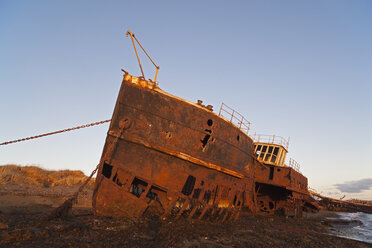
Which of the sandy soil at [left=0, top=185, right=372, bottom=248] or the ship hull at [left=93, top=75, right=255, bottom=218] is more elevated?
the ship hull at [left=93, top=75, right=255, bottom=218]

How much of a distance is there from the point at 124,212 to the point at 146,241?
1.74 meters

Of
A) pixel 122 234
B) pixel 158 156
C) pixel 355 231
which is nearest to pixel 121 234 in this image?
pixel 122 234

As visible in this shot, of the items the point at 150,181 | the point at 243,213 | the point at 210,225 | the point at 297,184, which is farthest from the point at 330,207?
the point at 150,181

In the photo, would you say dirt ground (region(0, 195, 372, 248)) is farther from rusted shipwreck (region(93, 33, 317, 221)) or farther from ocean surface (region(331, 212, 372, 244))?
ocean surface (region(331, 212, 372, 244))

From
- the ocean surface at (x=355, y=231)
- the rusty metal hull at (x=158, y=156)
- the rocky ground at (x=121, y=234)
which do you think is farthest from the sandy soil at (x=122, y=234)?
the ocean surface at (x=355, y=231)

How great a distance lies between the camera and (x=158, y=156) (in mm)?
7512

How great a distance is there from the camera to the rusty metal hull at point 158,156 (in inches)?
268

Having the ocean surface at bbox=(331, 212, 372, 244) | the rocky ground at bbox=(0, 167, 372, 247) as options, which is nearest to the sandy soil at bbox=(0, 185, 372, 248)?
the rocky ground at bbox=(0, 167, 372, 247)

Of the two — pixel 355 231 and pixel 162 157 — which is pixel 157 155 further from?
pixel 355 231

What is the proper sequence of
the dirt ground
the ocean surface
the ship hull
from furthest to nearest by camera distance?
the ocean surface → the ship hull → the dirt ground

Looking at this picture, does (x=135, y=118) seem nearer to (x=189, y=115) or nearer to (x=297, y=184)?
(x=189, y=115)

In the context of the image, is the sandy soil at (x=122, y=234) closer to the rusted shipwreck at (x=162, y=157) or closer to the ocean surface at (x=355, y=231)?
the rusted shipwreck at (x=162, y=157)

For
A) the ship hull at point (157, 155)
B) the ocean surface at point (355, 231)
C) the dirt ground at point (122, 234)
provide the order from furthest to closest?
1. the ocean surface at point (355, 231)
2. the ship hull at point (157, 155)
3. the dirt ground at point (122, 234)

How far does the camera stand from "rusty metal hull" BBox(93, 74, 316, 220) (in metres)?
6.80
